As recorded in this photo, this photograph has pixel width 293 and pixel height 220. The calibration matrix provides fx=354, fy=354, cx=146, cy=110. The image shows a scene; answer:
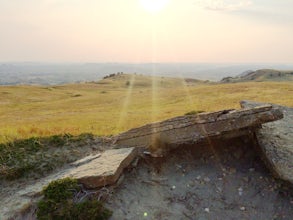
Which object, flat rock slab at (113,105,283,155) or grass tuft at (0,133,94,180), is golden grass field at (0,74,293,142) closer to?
grass tuft at (0,133,94,180)

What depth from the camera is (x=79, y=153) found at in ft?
38.8

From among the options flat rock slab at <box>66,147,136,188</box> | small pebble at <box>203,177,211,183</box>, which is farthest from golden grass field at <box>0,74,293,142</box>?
small pebble at <box>203,177,211,183</box>

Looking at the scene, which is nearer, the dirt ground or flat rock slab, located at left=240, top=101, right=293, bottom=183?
the dirt ground

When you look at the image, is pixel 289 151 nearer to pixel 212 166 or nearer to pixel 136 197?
pixel 212 166

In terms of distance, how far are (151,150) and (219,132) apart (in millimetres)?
2118

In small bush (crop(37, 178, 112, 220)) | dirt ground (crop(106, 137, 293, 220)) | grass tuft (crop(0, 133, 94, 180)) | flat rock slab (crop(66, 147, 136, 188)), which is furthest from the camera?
grass tuft (crop(0, 133, 94, 180))

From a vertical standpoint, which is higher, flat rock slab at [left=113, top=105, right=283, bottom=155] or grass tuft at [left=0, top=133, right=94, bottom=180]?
flat rock slab at [left=113, top=105, right=283, bottom=155]

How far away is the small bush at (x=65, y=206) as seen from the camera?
8289 millimetres

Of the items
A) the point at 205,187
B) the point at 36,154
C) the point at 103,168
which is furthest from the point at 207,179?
the point at 36,154

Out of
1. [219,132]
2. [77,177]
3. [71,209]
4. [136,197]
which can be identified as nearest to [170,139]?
[219,132]

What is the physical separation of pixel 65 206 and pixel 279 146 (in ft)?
20.7

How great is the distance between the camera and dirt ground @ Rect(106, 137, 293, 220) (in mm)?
8977

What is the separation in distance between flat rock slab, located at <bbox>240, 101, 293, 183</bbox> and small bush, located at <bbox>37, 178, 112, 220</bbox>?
15.3ft

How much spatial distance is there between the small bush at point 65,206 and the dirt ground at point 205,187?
45 cm
